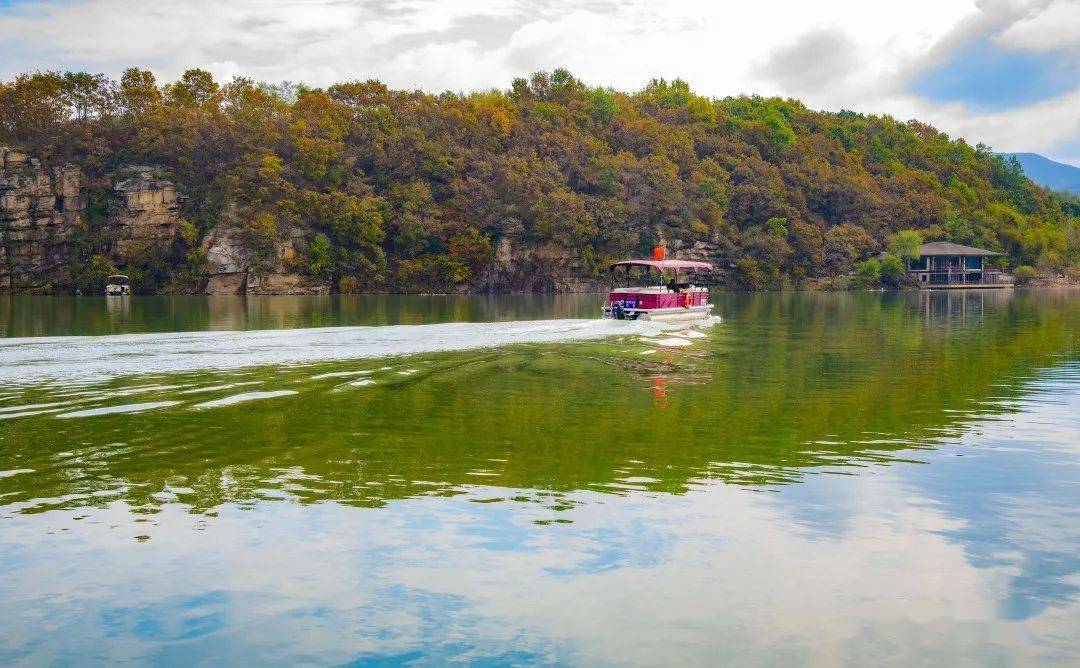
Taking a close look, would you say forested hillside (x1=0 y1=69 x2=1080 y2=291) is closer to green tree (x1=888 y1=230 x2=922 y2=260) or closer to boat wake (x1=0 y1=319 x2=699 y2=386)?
green tree (x1=888 y1=230 x2=922 y2=260)

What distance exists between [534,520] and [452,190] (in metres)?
99.0

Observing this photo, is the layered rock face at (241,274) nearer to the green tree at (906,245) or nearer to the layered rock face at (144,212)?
the layered rock face at (144,212)

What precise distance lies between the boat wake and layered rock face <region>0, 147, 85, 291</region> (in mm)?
74813

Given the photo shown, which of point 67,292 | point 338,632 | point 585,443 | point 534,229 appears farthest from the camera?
point 534,229

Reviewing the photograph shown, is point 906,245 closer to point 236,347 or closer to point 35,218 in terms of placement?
point 35,218

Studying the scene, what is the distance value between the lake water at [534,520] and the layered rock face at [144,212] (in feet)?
271

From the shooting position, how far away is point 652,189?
113 m

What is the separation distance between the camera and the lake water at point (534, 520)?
7.50 metres

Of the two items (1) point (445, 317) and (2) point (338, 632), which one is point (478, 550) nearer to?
(2) point (338, 632)

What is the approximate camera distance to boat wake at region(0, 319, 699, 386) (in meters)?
23.1

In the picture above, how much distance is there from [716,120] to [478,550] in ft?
446

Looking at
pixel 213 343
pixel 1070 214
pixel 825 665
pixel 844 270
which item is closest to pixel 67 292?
pixel 213 343

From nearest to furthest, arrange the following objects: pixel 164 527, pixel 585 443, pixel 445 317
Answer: pixel 164 527 → pixel 585 443 → pixel 445 317

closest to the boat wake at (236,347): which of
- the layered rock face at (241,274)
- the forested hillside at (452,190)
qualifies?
the layered rock face at (241,274)
